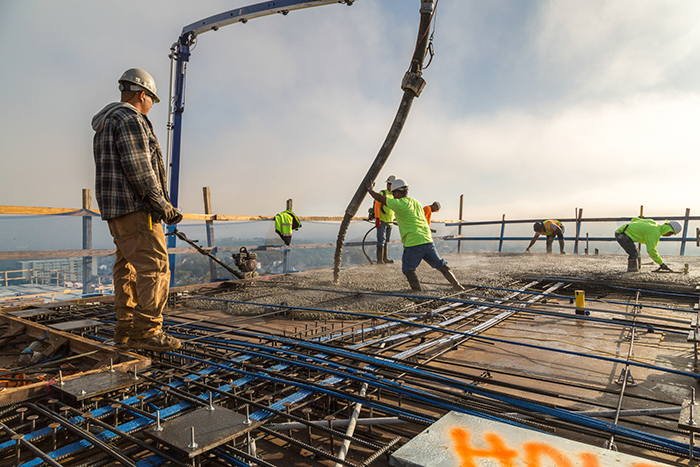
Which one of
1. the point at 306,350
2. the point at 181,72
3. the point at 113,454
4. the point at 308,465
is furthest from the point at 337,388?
the point at 181,72

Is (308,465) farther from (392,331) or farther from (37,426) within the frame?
(392,331)

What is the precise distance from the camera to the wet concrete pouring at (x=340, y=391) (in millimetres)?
1449

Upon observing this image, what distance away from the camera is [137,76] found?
238 centimetres

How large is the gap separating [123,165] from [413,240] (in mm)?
3620

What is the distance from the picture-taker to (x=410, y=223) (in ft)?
→ 17.0

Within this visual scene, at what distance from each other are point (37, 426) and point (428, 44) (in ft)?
16.3

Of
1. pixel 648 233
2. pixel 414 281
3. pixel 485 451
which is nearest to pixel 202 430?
pixel 485 451

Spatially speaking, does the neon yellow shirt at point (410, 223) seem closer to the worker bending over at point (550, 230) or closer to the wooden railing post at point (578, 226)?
the worker bending over at point (550, 230)

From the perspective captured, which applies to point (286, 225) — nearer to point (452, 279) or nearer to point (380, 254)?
point (380, 254)

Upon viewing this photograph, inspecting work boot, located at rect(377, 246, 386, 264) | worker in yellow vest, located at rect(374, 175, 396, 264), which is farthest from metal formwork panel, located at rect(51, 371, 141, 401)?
work boot, located at rect(377, 246, 386, 264)

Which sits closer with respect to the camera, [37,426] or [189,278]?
[37,426]

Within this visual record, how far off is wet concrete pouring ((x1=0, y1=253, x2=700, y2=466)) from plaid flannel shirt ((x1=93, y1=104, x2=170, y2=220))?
856 mm

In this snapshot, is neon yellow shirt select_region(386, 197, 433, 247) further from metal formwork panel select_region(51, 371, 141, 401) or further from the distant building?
the distant building

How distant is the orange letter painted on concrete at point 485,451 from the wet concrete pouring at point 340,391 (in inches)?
15.7
